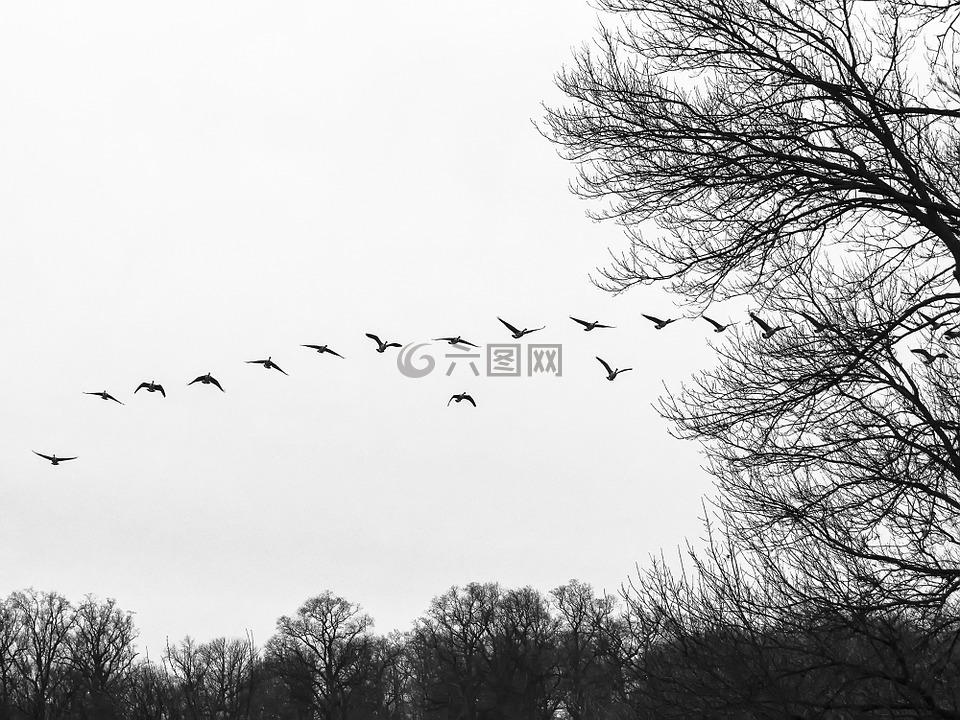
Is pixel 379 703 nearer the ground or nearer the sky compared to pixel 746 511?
nearer the sky

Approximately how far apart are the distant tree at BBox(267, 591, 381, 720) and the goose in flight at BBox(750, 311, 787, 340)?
49.1 m

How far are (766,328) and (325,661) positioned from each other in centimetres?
5284

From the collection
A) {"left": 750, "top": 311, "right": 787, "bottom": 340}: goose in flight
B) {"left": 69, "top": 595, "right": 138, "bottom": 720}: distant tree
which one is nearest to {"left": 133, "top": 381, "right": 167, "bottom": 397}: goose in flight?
{"left": 750, "top": 311, "right": 787, "bottom": 340}: goose in flight

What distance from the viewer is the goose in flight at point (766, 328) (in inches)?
321

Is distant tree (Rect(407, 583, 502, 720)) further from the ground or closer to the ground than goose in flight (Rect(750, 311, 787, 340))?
further from the ground

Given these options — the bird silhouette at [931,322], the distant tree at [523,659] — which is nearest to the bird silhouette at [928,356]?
the bird silhouette at [931,322]

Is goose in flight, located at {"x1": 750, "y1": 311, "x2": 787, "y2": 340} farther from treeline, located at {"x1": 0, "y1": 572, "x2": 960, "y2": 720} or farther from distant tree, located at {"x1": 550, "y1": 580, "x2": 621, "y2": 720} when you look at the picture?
distant tree, located at {"x1": 550, "y1": 580, "x2": 621, "y2": 720}

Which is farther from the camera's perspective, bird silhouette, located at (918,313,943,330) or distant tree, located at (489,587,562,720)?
distant tree, located at (489,587,562,720)

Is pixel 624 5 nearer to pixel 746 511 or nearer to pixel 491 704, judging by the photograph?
pixel 746 511

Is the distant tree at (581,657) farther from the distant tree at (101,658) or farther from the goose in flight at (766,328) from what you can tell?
the goose in flight at (766,328)

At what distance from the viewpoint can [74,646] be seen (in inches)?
2025

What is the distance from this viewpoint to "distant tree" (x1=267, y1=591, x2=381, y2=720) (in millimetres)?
53938

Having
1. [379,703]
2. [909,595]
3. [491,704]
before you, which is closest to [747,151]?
[909,595]

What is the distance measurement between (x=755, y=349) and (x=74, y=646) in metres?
51.2
